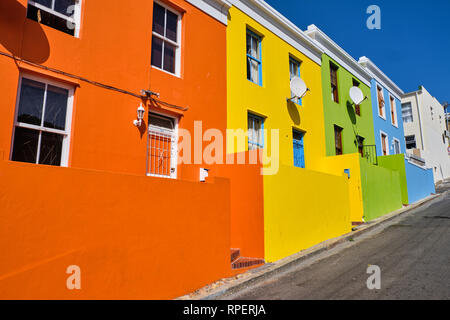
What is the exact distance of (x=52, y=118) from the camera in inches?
235

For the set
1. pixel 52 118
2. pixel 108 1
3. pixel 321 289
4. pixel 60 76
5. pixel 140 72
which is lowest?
pixel 321 289

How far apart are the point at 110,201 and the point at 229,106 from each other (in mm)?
5249

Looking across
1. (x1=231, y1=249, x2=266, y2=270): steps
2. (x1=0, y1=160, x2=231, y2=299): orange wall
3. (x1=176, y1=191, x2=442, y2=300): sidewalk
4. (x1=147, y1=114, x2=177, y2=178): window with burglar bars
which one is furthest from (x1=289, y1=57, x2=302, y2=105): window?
(x1=0, y1=160, x2=231, y2=299): orange wall

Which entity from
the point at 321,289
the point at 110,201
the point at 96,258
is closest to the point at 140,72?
the point at 110,201

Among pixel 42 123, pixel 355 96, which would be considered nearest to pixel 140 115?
pixel 42 123

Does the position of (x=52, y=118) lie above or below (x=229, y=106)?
below

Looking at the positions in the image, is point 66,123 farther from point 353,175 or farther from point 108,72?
point 353,175

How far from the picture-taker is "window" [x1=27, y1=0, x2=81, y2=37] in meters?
5.98

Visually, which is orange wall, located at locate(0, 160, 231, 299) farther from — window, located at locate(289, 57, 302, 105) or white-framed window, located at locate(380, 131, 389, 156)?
white-framed window, located at locate(380, 131, 389, 156)

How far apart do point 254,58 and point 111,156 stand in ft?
20.0

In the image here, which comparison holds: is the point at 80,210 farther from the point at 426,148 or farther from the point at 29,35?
the point at 426,148

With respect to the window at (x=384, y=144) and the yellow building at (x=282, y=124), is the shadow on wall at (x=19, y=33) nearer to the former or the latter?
the yellow building at (x=282, y=124)

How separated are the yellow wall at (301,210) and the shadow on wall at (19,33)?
508 cm

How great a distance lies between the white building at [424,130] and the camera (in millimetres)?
28766
